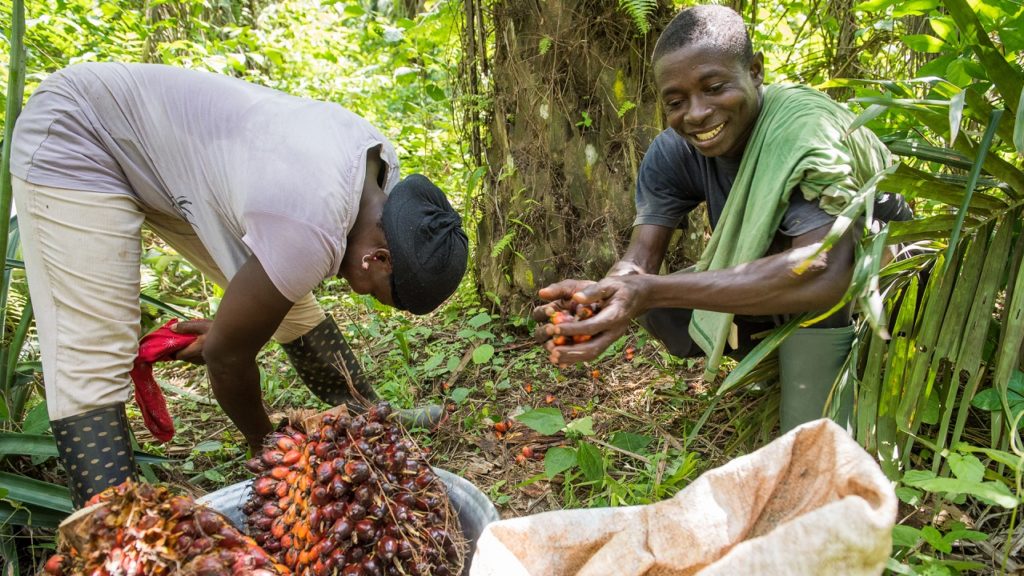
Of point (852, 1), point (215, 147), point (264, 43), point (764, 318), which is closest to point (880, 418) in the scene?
point (764, 318)

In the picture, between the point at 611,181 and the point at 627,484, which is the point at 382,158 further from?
the point at 611,181

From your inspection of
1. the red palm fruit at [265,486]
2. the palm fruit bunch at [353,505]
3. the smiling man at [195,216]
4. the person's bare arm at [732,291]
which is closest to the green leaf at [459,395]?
the smiling man at [195,216]

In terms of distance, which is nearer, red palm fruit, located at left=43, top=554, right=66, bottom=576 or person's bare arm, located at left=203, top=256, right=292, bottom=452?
red palm fruit, located at left=43, top=554, right=66, bottom=576

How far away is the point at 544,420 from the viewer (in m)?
2.33

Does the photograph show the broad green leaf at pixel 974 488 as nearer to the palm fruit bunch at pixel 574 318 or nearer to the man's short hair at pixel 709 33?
the palm fruit bunch at pixel 574 318

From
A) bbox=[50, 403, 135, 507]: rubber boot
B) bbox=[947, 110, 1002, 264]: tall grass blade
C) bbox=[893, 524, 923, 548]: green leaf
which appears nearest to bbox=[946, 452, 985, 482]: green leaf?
bbox=[893, 524, 923, 548]: green leaf

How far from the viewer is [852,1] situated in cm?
368

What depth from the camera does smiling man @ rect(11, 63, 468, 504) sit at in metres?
1.88

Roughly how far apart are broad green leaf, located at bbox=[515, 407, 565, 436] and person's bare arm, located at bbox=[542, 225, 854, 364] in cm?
43

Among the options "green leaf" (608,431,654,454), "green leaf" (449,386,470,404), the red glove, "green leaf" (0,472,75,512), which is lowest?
"green leaf" (449,386,470,404)

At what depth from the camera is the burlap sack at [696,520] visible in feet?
3.73

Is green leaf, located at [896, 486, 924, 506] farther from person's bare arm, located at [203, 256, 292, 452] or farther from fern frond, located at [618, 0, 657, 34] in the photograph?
fern frond, located at [618, 0, 657, 34]

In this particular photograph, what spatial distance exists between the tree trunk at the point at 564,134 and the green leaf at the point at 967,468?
197cm

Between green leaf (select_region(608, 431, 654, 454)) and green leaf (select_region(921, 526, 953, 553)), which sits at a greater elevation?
green leaf (select_region(921, 526, 953, 553))
